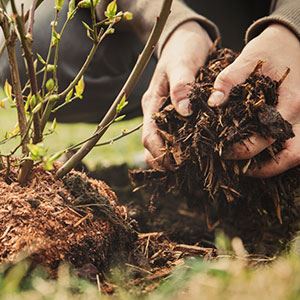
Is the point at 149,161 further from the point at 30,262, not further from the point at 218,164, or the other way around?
the point at 30,262

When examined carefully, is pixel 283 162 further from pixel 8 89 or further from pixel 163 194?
pixel 8 89

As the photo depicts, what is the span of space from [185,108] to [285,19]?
0.54 m

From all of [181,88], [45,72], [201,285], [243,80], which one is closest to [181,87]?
[181,88]

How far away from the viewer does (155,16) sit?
8.29ft

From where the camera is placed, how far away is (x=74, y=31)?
3.16m

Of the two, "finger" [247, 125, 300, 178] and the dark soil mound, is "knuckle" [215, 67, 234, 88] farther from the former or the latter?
the dark soil mound

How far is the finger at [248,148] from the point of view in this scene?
72.2 inches

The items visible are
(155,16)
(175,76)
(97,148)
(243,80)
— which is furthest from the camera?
(97,148)

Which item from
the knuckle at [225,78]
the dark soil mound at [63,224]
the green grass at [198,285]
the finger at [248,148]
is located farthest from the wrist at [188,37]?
the green grass at [198,285]

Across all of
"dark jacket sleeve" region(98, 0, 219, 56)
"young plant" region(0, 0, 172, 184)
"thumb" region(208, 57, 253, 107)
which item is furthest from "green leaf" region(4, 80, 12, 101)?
"dark jacket sleeve" region(98, 0, 219, 56)

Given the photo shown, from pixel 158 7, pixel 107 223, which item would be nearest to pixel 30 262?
pixel 107 223

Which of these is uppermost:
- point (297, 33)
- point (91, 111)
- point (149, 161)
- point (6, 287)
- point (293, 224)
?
point (297, 33)

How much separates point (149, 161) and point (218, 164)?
0.32m

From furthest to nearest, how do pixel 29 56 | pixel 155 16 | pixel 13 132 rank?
pixel 155 16, pixel 13 132, pixel 29 56
